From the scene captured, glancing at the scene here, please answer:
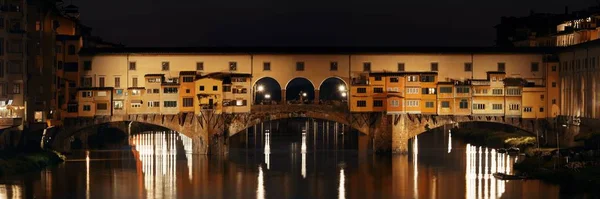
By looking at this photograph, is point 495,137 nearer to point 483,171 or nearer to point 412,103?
point 412,103

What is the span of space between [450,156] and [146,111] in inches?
797

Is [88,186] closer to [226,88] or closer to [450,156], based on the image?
[226,88]

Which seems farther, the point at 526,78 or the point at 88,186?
the point at 526,78

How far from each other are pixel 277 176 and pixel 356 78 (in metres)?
15.5

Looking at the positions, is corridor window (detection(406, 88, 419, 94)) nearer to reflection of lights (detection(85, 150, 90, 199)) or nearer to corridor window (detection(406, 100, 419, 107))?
corridor window (detection(406, 100, 419, 107))

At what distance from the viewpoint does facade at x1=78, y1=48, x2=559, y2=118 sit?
3204 inches

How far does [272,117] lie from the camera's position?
8162 centimetres

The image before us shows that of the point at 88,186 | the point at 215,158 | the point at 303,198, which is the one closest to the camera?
the point at 303,198

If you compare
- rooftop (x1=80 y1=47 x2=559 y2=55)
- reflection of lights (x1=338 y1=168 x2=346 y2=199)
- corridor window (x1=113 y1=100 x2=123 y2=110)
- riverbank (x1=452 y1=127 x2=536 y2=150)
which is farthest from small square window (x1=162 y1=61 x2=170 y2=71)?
riverbank (x1=452 y1=127 x2=536 y2=150)

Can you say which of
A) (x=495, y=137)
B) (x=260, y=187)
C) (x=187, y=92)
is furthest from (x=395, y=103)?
(x=260, y=187)

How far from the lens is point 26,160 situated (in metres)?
70.3

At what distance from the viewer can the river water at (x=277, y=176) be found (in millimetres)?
60719

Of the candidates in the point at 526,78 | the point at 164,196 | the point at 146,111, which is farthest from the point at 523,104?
the point at 164,196

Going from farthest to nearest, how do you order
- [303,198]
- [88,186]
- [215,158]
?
[215,158], [88,186], [303,198]
